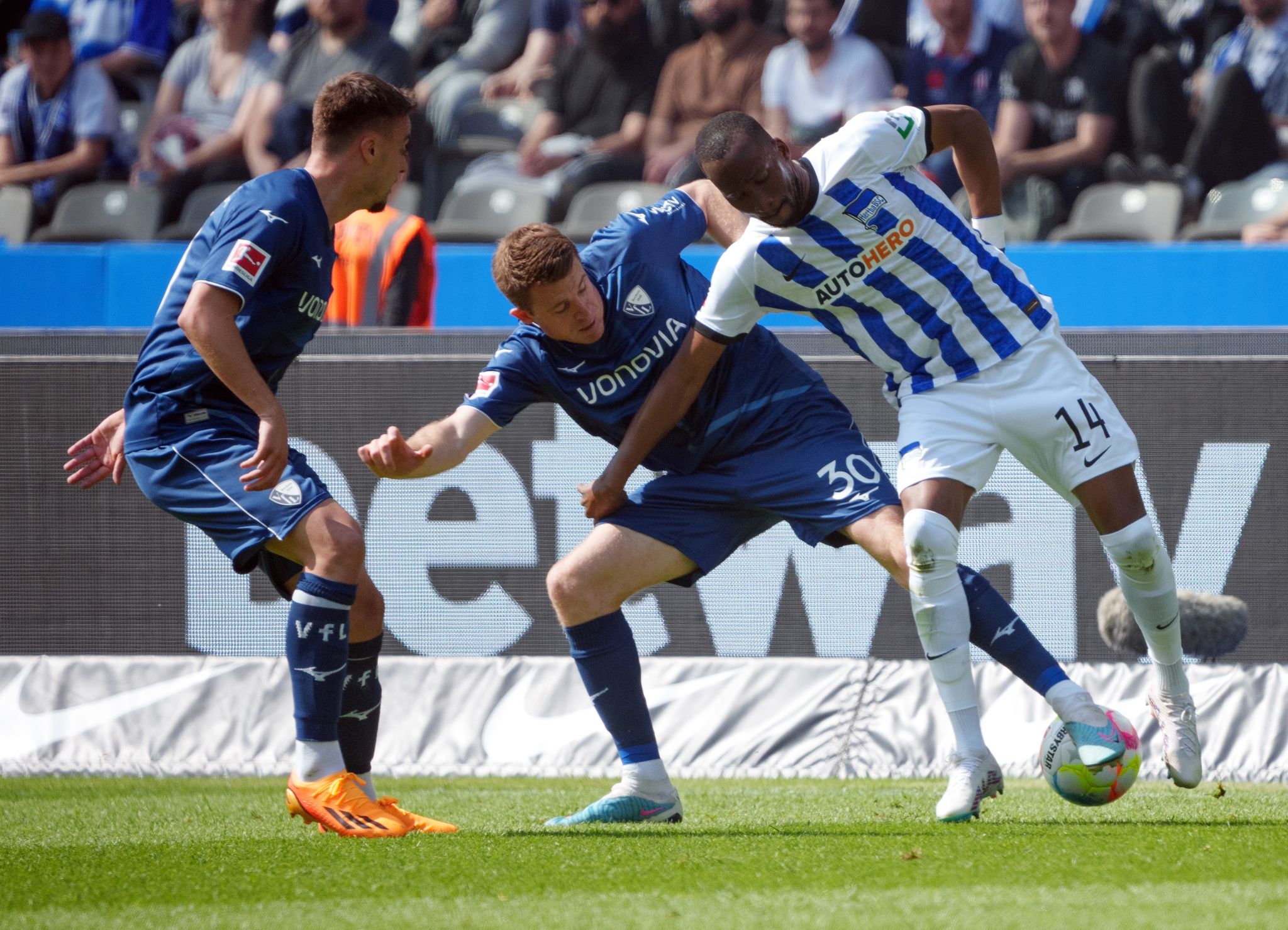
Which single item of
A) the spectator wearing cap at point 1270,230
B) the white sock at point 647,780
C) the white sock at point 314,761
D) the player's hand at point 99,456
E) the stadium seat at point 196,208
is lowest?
the stadium seat at point 196,208

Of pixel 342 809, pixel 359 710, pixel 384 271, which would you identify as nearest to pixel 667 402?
pixel 359 710

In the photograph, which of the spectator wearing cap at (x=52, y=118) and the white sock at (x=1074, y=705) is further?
the spectator wearing cap at (x=52, y=118)

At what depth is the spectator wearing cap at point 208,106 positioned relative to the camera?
9.69 meters

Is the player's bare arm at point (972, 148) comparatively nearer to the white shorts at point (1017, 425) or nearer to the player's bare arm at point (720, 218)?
the white shorts at point (1017, 425)

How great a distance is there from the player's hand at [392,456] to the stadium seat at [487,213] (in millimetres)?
5085

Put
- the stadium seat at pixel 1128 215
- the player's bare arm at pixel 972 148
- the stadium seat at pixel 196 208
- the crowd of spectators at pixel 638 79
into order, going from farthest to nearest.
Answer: the stadium seat at pixel 196 208 < the crowd of spectators at pixel 638 79 < the stadium seat at pixel 1128 215 < the player's bare arm at pixel 972 148

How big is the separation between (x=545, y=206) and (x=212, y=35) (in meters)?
3.07

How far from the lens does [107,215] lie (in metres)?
9.48

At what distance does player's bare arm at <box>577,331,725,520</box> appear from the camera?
3.78 m

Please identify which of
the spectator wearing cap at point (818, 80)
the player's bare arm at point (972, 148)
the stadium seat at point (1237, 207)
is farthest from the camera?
the spectator wearing cap at point (818, 80)

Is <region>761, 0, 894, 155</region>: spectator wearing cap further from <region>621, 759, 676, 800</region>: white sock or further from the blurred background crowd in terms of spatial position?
<region>621, 759, 676, 800</region>: white sock

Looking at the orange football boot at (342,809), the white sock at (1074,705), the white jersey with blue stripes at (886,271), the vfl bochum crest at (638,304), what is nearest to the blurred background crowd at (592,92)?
the vfl bochum crest at (638,304)

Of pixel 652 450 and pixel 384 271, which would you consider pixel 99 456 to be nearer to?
pixel 652 450

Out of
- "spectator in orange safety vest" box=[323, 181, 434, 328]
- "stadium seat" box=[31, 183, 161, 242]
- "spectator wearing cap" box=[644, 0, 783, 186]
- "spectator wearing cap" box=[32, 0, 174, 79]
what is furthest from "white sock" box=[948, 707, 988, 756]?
"spectator wearing cap" box=[32, 0, 174, 79]
